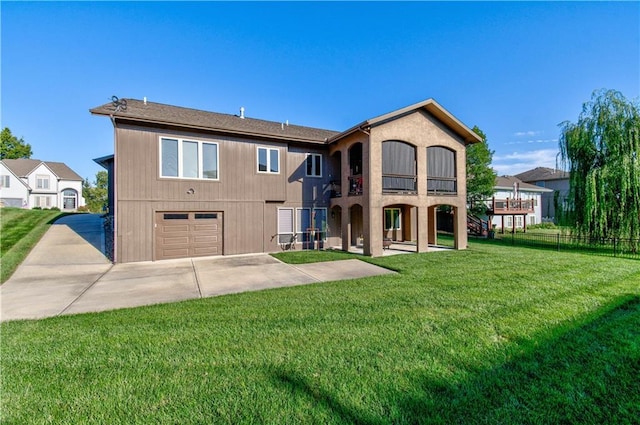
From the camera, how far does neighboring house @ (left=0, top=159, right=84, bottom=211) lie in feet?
107

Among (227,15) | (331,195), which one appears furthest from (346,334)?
(227,15)

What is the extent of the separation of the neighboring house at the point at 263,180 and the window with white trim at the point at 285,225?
0.17 ft

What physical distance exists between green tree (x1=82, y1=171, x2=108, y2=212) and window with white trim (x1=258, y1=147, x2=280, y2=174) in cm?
4149

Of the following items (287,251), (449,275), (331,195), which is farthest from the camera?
(331,195)

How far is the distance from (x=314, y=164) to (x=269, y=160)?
2519 mm

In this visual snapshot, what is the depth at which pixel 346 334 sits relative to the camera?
4203 millimetres

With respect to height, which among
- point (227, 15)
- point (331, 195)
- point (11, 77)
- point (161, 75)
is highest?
point (227, 15)

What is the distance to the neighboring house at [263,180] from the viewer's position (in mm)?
10727

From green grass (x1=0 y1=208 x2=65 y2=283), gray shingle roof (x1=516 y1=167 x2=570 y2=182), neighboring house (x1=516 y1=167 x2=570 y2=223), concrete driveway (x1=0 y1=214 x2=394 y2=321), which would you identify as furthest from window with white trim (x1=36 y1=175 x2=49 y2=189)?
gray shingle roof (x1=516 y1=167 x2=570 y2=182)

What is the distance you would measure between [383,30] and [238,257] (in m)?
13.5

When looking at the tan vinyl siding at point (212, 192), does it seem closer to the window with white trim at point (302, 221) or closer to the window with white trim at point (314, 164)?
the window with white trim at point (314, 164)

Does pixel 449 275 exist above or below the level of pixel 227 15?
below

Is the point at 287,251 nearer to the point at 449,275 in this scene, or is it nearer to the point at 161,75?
the point at 449,275

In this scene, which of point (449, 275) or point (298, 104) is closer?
point (449, 275)
